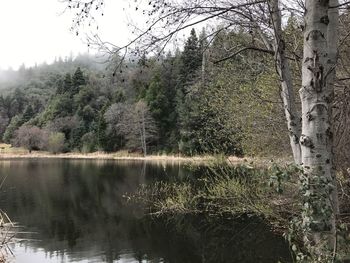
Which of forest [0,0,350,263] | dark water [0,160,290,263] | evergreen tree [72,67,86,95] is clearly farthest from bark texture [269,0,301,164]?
evergreen tree [72,67,86,95]

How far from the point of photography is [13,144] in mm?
74562

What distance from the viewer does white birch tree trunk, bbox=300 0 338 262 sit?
3.04 metres

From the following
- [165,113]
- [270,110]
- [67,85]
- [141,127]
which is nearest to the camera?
[270,110]

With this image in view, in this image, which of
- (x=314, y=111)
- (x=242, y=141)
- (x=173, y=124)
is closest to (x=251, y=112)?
(x=242, y=141)

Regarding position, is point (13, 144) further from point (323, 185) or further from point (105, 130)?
point (323, 185)

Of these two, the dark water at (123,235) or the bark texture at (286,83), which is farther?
the dark water at (123,235)

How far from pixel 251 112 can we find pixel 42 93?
121789 millimetres

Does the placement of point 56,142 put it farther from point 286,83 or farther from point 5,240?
point 286,83

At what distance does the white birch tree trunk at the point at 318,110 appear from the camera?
9.98ft

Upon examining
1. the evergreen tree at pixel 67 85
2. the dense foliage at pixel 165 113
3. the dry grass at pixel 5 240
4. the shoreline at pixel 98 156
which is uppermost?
the evergreen tree at pixel 67 85

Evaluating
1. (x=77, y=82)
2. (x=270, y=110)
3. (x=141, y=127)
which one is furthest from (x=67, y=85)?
(x=270, y=110)

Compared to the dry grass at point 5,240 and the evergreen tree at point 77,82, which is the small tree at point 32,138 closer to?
the evergreen tree at point 77,82

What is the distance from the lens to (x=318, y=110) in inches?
121

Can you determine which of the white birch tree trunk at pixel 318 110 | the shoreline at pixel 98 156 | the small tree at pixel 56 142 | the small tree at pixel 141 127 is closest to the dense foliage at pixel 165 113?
the small tree at pixel 56 142
